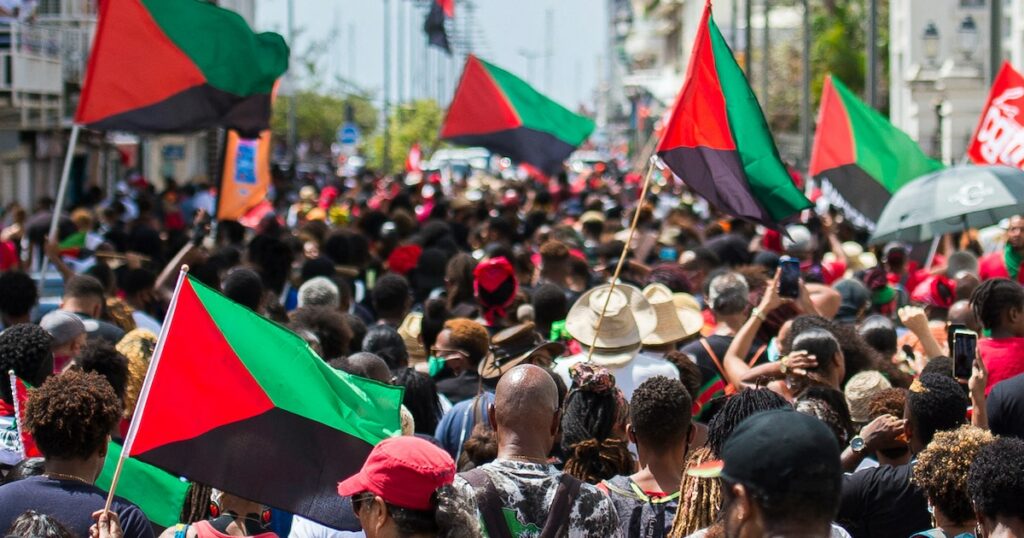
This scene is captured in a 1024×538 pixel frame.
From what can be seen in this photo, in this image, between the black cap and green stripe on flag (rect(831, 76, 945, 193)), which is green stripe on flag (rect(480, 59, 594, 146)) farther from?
the black cap

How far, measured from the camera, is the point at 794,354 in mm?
6766

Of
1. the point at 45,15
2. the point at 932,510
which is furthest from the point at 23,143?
the point at 932,510

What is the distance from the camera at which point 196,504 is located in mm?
5219

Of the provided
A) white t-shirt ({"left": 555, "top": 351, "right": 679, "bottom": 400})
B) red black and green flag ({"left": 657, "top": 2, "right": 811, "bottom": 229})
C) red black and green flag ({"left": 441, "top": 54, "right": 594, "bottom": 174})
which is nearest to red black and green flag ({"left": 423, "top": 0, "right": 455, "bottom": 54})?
red black and green flag ({"left": 441, "top": 54, "right": 594, "bottom": 174})

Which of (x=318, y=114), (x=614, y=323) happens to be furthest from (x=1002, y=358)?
(x=318, y=114)

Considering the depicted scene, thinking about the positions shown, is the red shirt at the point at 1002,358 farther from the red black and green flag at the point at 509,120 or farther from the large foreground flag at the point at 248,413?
the red black and green flag at the point at 509,120

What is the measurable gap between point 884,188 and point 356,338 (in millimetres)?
5906

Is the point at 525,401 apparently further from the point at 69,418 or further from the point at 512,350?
the point at 512,350

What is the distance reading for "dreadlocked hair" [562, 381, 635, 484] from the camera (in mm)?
5539

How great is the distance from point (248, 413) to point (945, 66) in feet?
87.1

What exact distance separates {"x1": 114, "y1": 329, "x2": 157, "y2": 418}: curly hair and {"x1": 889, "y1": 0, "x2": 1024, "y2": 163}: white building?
1595 cm

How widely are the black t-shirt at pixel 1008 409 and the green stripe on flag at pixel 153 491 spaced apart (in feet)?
9.88

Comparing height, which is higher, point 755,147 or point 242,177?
point 755,147

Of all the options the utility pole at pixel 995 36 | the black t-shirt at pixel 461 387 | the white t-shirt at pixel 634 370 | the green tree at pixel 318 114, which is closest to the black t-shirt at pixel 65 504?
the white t-shirt at pixel 634 370
